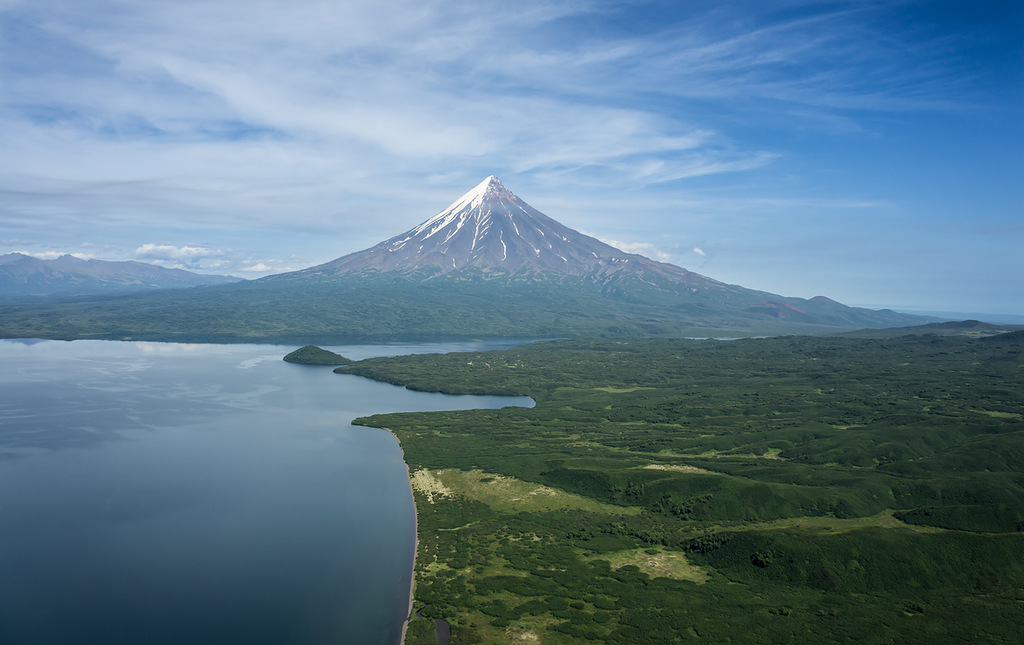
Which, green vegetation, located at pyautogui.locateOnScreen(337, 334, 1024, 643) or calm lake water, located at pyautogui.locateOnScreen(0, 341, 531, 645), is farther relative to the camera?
calm lake water, located at pyautogui.locateOnScreen(0, 341, 531, 645)

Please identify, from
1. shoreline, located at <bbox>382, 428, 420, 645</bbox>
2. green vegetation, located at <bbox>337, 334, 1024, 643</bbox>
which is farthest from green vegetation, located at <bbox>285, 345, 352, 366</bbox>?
shoreline, located at <bbox>382, 428, 420, 645</bbox>

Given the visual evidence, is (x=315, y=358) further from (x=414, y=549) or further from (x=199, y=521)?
(x=414, y=549)

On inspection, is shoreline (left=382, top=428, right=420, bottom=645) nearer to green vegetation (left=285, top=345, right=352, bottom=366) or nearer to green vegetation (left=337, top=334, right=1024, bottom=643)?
green vegetation (left=337, top=334, right=1024, bottom=643)

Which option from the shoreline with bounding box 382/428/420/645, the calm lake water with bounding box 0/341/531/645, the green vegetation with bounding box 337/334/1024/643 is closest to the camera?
the shoreline with bounding box 382/428/420/645

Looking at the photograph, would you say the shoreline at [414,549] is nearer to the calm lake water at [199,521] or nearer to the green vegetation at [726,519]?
the calm lake water at [199,521]

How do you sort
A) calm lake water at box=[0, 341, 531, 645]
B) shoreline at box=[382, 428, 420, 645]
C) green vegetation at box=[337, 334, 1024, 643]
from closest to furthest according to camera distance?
shoreline at box=[382, 428, 420, 645] → green vegetation at box=[337, 334, 1024, 643] → calm lake water at box=[0, 341, 531, 645]

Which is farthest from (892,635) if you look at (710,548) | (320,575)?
(320,575)

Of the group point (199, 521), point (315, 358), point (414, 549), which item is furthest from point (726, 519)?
point (315, 358)
